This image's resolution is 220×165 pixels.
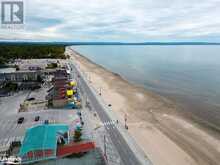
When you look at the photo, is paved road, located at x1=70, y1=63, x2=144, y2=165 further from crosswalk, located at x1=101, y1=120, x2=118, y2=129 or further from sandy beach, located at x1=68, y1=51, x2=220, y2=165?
sandy beach, located at x1=68, y1=51, x2=220, y2=165

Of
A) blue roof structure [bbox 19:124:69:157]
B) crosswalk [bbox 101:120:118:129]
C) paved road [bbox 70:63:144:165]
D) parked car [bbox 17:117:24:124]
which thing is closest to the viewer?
blue roof structure [bbox 19:124:69:157]

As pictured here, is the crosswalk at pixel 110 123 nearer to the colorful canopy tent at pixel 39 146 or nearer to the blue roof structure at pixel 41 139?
the blue roof structure at pixel 41 139

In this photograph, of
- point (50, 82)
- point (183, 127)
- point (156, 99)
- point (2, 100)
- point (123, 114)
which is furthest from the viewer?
point (50, 82)

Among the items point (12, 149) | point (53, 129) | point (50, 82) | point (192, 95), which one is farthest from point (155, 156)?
point (50, 82)

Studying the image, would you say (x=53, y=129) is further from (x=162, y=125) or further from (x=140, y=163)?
(x=162, y=125)

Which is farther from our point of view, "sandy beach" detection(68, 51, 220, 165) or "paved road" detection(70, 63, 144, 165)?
"sandy beach" detection(68, 51, 220, 165)

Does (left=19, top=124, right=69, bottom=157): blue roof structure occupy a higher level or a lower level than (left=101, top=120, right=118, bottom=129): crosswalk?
higher

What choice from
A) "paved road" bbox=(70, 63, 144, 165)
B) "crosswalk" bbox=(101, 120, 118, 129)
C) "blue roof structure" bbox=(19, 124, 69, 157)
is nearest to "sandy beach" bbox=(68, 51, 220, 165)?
"crosswalk" bbox=(101, 120, 118, 129)
